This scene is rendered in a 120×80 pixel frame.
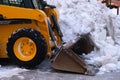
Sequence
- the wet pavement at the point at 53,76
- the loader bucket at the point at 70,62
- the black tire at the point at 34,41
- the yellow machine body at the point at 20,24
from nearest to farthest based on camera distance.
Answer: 1. the wet pavement at the point at 53,76
2. the loader bucket at the point at 70,62
3. the black tire at the point at 34,41
4. the yellow machine body at the point at 20,24

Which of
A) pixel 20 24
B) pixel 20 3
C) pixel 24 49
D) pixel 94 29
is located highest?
pixel 20 3

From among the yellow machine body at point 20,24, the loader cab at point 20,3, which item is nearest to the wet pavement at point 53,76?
the yellow machine body at point 20,24

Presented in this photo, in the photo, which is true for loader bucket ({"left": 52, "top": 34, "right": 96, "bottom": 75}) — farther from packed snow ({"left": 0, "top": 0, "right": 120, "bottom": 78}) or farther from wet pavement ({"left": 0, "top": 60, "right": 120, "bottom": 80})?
packed snow ({"left": 0, "top": 0, "right": 120, "bottom": 78})

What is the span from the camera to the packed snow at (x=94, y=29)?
Result: 8.81 meters

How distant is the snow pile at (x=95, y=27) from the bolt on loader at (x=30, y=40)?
75cm

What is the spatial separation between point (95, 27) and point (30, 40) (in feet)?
11.6

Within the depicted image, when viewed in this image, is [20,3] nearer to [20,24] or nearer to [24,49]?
[20,24]

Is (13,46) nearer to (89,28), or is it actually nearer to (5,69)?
(5,69)

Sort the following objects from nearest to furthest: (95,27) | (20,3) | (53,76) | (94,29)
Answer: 1. (53,76)
2. (20,3)
3. (94,29)
4. (95,27)

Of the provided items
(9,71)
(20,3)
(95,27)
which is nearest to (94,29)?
(95,27)

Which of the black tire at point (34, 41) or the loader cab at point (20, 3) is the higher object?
the loader cab at point (20, 3)

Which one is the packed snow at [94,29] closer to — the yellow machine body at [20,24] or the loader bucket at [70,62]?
the loader bucket at [70,62]

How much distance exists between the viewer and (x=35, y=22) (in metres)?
8.66

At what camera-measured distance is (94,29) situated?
11.5 meters
